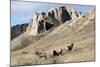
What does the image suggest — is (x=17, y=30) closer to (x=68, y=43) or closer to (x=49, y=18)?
(x=49, y=18)

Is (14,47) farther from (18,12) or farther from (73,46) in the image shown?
(73,46)

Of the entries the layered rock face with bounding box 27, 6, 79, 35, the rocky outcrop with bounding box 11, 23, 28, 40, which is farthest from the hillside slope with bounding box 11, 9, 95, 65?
the rocky outcrop with bounding box 11, 23, 28, 40

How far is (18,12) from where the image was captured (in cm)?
259

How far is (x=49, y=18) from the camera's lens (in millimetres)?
2750

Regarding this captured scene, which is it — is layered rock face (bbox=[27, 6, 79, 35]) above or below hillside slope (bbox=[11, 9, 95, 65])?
above

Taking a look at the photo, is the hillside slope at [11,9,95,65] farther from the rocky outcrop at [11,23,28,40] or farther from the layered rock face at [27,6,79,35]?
the rocky outcrop at [11,23,28,40]

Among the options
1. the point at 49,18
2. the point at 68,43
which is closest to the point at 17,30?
the point at 49,18

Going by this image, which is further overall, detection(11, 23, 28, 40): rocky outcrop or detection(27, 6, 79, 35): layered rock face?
detection(27, 6, 79, 35): layered rock face

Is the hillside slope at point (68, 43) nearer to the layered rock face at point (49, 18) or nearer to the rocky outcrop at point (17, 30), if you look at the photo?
the layered rock face at point (49, 18)

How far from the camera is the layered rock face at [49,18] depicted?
267 centimetres

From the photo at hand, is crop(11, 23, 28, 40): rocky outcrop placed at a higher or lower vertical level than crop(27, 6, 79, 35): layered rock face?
lower

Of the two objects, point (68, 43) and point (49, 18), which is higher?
point (49, 18)

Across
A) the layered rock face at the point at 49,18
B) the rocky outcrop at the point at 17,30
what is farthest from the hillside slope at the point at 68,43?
the rocky outcrop at the point at 17,30

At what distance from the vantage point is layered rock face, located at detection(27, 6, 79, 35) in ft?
8.77
